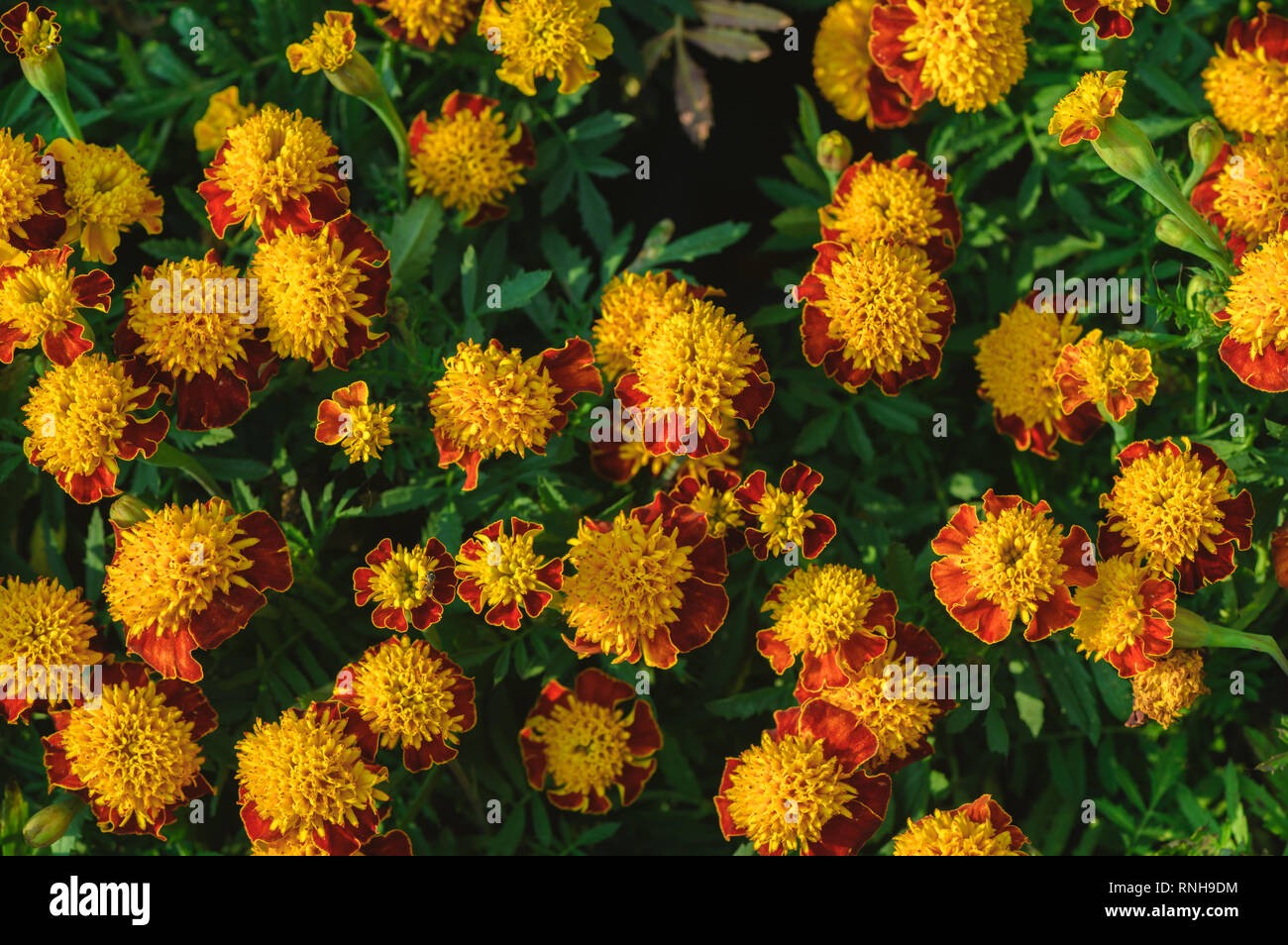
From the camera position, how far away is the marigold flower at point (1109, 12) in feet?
5.97

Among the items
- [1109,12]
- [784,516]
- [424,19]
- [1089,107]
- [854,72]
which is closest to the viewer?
[1089,107]

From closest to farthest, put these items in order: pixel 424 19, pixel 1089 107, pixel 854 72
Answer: pixel 1089 107
pixel 424 19
pixel 854 72

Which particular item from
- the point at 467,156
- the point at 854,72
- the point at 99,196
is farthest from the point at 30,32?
the point at 854,72

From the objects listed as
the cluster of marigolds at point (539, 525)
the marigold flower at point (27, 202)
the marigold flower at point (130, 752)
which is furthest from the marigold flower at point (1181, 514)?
the marigold flower at point (27, 202)

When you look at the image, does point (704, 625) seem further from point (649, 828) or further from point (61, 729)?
point (61, 729)

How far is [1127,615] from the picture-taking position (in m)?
1.68

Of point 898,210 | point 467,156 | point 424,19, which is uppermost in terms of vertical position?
point 424,19

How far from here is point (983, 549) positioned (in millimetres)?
1700

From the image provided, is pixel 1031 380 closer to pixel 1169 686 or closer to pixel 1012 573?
pixel 1012 573

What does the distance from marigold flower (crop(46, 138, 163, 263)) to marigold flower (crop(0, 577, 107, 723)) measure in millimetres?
568

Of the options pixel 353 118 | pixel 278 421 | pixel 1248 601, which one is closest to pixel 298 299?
pixel 278 421

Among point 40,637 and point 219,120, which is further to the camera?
point 219,120

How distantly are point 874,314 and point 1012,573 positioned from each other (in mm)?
461

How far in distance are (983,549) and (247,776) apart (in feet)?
3.91
